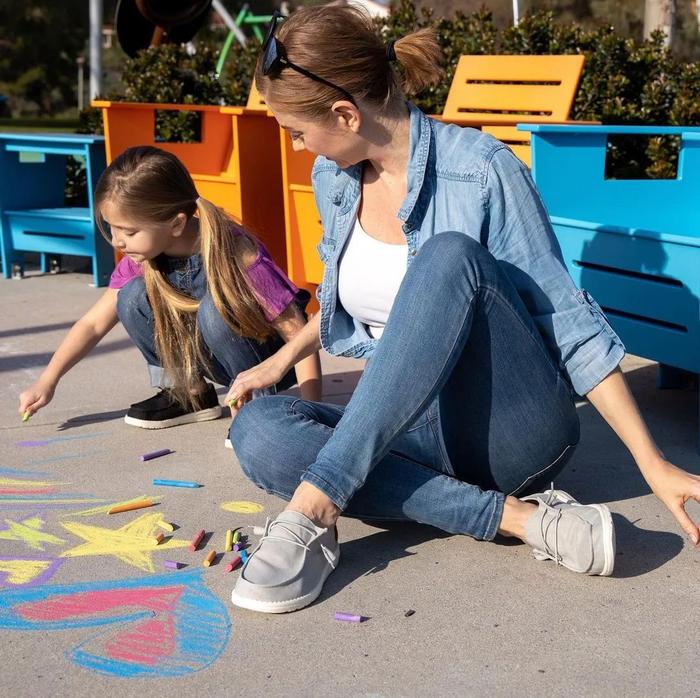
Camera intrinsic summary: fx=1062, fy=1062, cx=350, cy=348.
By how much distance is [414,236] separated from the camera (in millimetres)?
2338

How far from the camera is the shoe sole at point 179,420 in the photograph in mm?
3402

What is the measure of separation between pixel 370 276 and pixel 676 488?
813mm

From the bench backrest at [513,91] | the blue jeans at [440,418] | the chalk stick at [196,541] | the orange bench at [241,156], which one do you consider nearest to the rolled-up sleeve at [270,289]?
the blue jeans at [440,418]

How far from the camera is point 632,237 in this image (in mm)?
3104

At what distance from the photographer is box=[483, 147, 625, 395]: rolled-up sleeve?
2199mm

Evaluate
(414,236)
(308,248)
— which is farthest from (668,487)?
(308,248)

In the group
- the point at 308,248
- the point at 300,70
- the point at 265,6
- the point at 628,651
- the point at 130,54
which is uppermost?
the point at 265,6

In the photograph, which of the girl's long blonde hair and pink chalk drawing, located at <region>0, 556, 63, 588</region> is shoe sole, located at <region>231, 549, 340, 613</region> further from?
the girl's long blonde hair

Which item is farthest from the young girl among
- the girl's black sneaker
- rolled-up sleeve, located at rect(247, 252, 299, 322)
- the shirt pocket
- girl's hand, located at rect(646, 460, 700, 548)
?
girl's hand, located at rect(646, 460, 700, 548)

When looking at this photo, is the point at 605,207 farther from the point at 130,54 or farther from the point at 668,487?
the point at 130,54

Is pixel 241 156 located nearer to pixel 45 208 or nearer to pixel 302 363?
pixel 45 208

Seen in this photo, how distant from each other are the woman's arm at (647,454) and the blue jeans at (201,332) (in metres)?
1.11

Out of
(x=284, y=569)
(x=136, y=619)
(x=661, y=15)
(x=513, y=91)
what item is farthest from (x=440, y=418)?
(x=661, y=15)

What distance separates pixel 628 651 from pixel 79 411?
2178 millimetres
